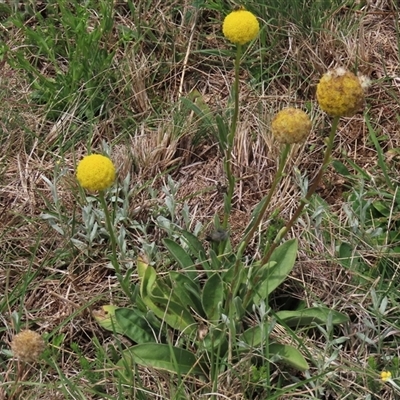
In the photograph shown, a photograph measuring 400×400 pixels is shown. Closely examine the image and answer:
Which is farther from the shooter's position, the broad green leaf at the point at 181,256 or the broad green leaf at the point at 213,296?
the broad green leaf at the point at 181,256

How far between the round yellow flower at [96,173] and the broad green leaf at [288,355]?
753 millimetres

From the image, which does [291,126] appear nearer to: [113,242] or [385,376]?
[113,242]

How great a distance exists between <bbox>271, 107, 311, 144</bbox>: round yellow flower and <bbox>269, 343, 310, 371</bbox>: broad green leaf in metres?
0.70

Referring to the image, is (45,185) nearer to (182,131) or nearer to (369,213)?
(182,131)

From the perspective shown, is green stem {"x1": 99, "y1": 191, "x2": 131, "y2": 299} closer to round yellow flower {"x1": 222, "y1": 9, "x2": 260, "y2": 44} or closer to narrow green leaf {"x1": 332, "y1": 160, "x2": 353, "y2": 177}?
round yellow flower {"x1": 222, "y1": 9, "x2": 260, "y2": 44}

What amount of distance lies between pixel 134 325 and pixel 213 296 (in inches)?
10.7

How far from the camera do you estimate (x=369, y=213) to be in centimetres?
243

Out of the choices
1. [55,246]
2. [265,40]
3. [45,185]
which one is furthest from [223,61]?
[55,246]

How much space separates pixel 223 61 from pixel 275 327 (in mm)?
1413

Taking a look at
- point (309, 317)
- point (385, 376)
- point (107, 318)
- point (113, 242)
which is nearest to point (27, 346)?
point (113, 242)

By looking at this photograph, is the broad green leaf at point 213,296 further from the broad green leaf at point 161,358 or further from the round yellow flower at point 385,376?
the round yellow flower at point 385,376

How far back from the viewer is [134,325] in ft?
6.81

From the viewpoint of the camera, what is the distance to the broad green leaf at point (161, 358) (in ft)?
6.41

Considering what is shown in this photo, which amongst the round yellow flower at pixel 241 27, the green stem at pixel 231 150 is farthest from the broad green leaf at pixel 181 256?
the round yellow flower at pixel 241 27
